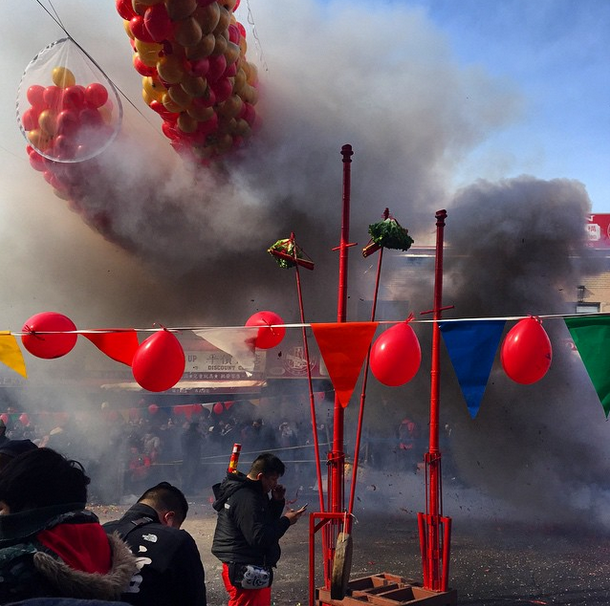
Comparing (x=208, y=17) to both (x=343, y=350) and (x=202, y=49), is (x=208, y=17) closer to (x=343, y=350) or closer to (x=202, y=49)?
(x=202, y=49)

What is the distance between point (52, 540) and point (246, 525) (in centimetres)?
248

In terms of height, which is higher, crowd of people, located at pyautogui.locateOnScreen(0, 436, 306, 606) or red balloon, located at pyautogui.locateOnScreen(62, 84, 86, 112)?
red balloon, located at pyautogui.locateOnScreen(62, 84, 86, 112)

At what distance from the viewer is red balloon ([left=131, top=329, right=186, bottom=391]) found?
466 centimetres

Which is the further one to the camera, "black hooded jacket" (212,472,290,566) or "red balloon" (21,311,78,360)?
"red balloon" (21,311,78,360)

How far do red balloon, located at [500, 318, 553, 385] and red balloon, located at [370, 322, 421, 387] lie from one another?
0.64 meters

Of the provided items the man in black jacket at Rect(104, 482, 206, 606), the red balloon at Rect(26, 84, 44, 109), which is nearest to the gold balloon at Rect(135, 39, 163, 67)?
the red balloon at Rect(26, 84, 44, 109)

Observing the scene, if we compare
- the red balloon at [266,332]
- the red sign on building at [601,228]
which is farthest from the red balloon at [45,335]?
the red sign on building at [601,228]

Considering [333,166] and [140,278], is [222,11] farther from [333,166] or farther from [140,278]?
[140,278]

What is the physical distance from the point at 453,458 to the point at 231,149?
738 centimetres

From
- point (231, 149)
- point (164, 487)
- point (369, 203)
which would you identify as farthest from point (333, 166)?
point (164, 487)

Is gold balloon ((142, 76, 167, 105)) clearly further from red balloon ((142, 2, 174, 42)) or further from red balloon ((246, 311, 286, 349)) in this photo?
red balloon ((246, 311, 286, 349))

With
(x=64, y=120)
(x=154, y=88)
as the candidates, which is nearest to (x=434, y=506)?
(x=154, y=88)

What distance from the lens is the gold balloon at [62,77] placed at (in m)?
7.12

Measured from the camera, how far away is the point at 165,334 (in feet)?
15.7
